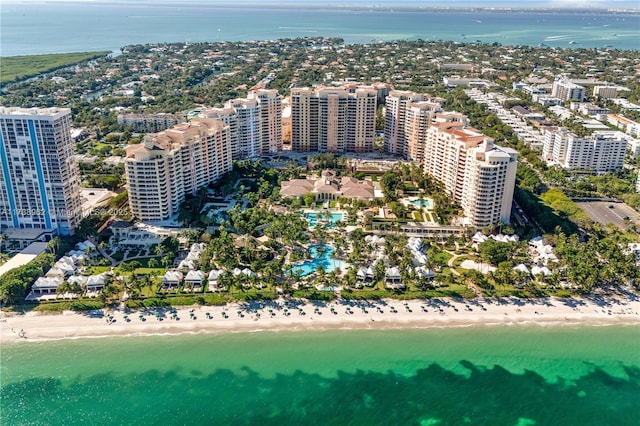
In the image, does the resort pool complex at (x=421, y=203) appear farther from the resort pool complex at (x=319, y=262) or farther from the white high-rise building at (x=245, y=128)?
the white high-rise building at (x=245, y=128)

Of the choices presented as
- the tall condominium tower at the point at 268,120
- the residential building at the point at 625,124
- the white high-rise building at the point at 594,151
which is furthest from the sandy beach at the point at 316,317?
the residential building at the point at 625,124

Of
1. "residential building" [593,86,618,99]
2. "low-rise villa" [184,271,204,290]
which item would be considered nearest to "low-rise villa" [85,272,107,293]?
"low-rise villa" [184,271,204,290]

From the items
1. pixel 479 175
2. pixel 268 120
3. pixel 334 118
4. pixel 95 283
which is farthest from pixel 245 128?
pixel 95 283

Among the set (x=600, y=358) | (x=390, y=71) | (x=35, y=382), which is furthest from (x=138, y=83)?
(x=600, y=358)

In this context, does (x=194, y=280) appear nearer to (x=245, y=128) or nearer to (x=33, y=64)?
(x=245, y=128)

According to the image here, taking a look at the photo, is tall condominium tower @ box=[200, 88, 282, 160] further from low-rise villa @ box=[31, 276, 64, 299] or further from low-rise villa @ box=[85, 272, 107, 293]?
low-rise villa @ box=[31, 276, 64, 299]

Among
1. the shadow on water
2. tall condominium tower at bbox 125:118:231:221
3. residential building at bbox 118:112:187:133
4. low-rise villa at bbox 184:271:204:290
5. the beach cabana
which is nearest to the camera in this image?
the shadow on water
